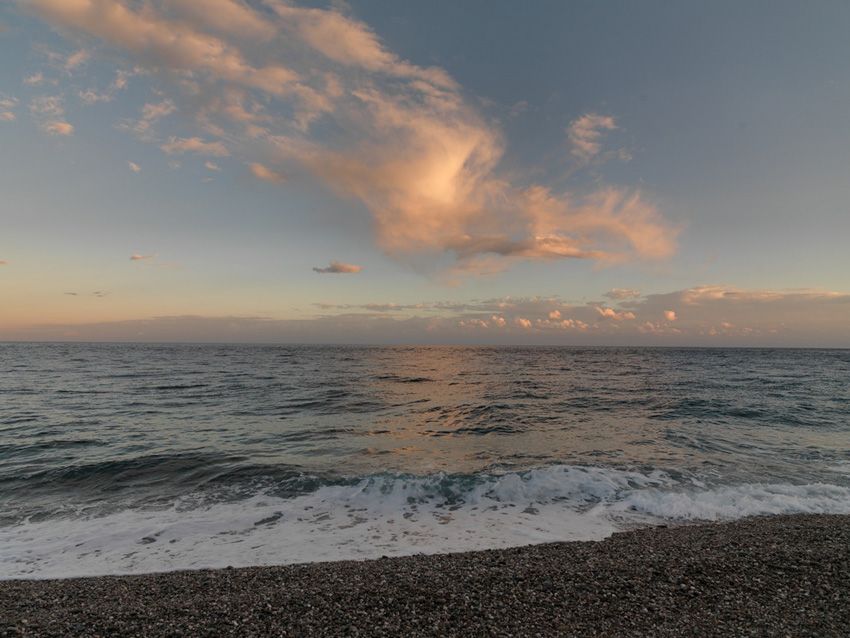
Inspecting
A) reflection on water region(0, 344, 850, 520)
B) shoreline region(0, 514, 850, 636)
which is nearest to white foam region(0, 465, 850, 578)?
shoreline region(0, 514, 850, 636)

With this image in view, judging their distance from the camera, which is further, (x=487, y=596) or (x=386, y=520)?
(x=386, y=520)

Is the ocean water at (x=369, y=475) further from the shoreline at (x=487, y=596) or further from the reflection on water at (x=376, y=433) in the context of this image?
the shoreline at (x=487, y=596)

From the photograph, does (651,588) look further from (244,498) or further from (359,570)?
(244,498)

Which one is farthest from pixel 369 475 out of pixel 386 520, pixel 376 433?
pixel 376 433

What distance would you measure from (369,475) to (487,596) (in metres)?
8.01

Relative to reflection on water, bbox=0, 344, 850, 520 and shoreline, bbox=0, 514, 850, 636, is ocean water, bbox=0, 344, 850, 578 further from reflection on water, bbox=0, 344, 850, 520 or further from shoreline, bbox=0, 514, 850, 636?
shoreline, bbox=0, 514, 850, 636

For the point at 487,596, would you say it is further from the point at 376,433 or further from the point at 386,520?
the point at 376,433

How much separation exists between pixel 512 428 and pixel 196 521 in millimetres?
14439

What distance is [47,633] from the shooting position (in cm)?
557

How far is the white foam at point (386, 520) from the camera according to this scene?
8828 millimetres

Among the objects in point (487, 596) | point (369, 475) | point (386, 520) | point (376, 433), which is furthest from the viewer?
point (376, 433)

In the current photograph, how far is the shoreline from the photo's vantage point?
18.4ft

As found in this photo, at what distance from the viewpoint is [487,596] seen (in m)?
6.30

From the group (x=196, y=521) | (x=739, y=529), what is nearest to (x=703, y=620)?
(x=739, y=529)
